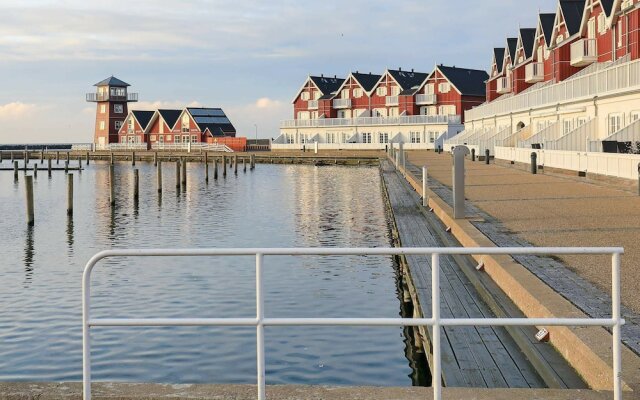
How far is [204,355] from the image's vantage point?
45.0 feet

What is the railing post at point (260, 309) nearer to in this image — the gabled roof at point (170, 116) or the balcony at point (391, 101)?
the balcony at point (391, 101)

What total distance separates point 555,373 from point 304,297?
10.9 metres

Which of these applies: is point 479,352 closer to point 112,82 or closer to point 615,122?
point 615,122

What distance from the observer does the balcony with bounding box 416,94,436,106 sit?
353ft

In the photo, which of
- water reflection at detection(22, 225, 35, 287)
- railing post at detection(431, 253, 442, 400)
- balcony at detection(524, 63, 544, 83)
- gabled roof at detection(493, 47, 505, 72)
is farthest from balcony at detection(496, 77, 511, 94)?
railing post at detection(431, 253, 442, 400)

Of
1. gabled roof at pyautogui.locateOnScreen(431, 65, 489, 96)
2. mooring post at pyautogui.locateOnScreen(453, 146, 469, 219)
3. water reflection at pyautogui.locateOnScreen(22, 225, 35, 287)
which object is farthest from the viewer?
gabled roof at pyautogui.locateOnScreen(431, 65, 489, 96)

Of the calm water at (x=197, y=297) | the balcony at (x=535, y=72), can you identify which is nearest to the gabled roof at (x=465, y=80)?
the balcony at (x=535, y=72)

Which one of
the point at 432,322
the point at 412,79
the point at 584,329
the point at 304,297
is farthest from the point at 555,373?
the point at 412,79

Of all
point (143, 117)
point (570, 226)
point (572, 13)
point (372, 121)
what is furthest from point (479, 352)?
point (143, 117)

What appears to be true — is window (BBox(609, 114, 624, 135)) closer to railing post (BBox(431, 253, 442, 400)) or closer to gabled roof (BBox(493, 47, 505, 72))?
railing post (BBox(431, 253, 442, 400))

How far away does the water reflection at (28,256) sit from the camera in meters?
22.3

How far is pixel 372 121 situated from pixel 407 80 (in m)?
11.4

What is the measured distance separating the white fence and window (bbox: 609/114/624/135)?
2.80 meters

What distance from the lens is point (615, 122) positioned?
127 ft
